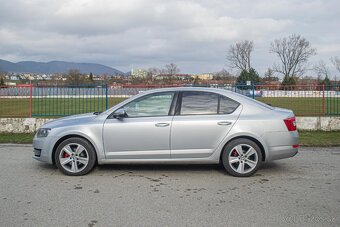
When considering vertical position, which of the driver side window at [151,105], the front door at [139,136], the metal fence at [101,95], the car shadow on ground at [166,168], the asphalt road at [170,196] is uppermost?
the metal fence at [101,95]

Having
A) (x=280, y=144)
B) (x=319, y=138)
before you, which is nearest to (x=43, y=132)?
(x=280, y=144)

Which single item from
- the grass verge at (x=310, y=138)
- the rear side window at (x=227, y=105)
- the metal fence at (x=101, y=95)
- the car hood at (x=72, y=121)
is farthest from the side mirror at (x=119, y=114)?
the metal fence at (x=101, y=95)

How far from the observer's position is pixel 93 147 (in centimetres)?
570

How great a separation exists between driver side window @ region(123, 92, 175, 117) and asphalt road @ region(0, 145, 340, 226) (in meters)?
1.07

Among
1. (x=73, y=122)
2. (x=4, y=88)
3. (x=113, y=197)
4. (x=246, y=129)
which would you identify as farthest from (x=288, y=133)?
(x=4, y=88)

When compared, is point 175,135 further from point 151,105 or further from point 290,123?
point 290,123

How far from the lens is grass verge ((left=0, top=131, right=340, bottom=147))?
895 centimetres

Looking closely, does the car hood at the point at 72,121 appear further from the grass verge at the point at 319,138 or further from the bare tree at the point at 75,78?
the bare tree at the point at 75,78

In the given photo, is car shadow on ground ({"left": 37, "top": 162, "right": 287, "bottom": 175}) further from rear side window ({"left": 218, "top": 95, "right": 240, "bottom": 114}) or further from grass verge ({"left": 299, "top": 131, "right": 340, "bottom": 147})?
grass verge ({"left": 299, "top": 131, "right": 340, "bottom": 147})

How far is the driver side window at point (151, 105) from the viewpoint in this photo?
571cm

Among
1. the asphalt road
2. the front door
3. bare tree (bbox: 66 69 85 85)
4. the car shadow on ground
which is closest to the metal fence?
the car shadow on ground

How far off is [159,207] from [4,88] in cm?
1134

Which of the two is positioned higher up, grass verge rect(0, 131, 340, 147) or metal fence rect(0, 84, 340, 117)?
metal fence rect(0, 84, 340, 117)

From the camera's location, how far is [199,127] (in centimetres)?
555
